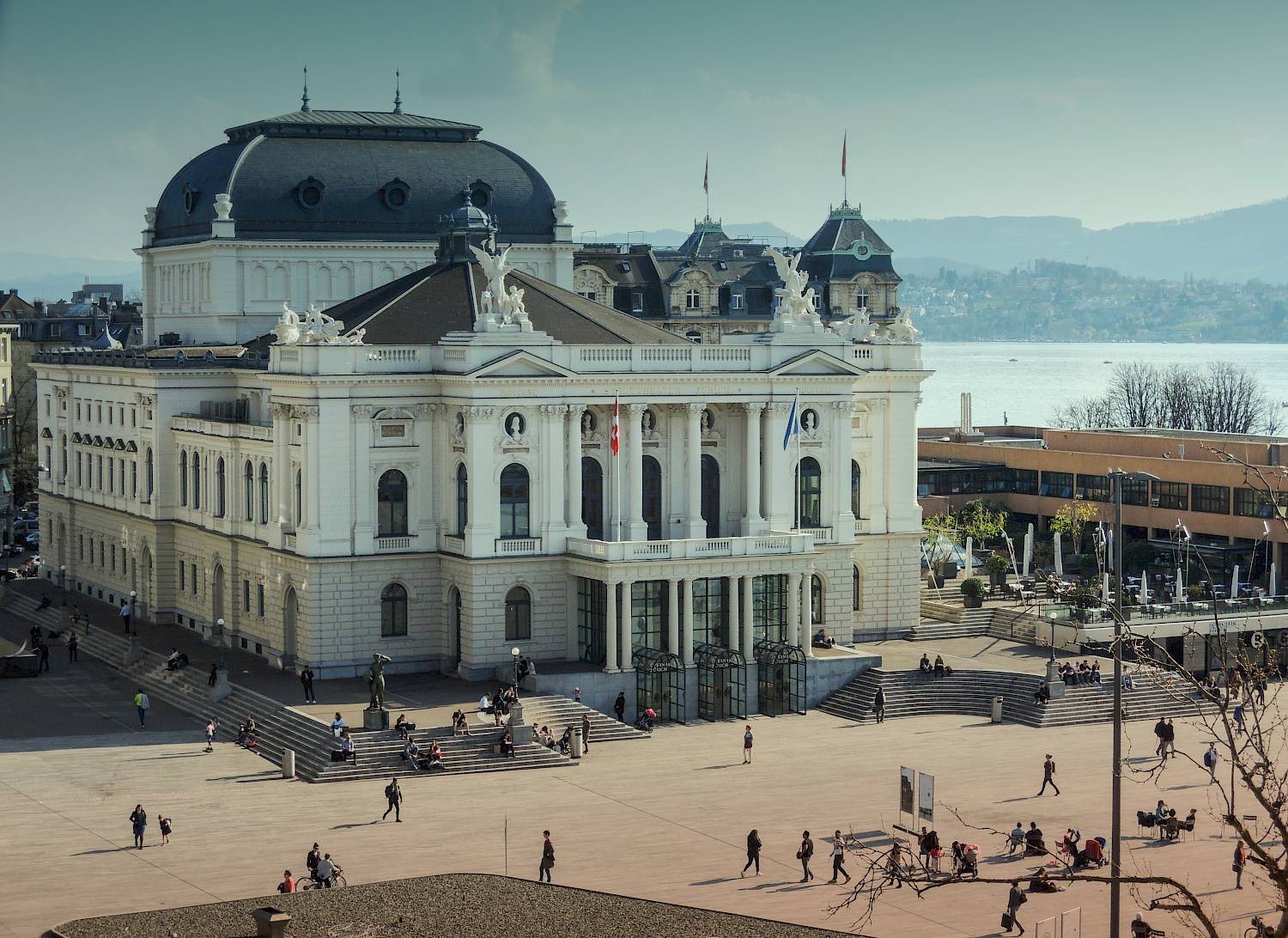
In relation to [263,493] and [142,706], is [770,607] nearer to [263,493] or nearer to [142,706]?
[263,493]

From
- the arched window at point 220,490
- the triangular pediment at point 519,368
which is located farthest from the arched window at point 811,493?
the arched window at point 220,490

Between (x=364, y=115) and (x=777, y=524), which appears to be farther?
(x=364, y=115)

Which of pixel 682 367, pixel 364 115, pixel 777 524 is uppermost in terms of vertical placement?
pixel 364 115

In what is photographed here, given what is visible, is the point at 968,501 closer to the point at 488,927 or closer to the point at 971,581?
the point at 971,581

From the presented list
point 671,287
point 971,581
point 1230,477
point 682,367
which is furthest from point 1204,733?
point 671,287

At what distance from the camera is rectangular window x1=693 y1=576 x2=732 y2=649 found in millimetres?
84938

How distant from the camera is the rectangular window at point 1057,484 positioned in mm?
126625

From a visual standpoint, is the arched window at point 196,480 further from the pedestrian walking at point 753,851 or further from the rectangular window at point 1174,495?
the rectangular window at point 1174,495

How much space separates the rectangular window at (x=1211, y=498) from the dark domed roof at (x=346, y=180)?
3833 cm

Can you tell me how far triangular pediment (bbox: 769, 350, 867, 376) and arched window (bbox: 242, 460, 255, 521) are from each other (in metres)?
22.0

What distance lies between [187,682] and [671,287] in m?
60.7

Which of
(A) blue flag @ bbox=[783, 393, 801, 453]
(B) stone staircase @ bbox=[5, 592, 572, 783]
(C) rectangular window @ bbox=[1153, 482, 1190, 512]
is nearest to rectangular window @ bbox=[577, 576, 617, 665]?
(B) stone staircase @ bbox=[5, 592, 572, 783]

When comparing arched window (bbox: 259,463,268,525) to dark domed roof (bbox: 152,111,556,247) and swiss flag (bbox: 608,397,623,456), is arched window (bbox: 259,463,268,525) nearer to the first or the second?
swiss flag (bbox: 608,397,623,456)

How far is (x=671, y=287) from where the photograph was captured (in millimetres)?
138750
